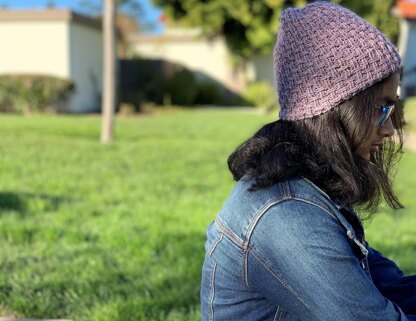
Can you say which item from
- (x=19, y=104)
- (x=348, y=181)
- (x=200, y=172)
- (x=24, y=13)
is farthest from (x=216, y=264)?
(x=24, y=13)

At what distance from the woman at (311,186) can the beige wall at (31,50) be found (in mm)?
15820

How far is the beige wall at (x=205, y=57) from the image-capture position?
24531 millimetres

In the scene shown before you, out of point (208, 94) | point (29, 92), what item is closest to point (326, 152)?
point (29, 92)

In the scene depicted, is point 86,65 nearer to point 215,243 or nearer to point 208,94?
point 208,94

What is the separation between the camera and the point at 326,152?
1319 millimetres

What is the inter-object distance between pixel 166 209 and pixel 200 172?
1819 millimetres

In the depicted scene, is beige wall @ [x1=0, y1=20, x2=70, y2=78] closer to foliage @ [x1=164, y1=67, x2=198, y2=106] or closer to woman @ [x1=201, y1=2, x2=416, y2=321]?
foliage @ [x1=164, y1=67, x2=198, y2=106]

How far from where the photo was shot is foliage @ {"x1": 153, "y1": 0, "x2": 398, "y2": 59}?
21.4 metres

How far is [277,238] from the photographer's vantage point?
3.91 ft

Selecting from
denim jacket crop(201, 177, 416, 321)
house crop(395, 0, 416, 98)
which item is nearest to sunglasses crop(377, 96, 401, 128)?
denim jacket crop(201, 177, 416, 321)

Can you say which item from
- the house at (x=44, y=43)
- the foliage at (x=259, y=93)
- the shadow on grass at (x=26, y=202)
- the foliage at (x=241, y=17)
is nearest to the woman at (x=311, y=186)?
the shadow on grass at (x=26, y=202)

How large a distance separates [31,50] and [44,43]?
0.49 metres

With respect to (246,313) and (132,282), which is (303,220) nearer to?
(246,313)

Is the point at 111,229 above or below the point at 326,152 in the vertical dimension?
below
